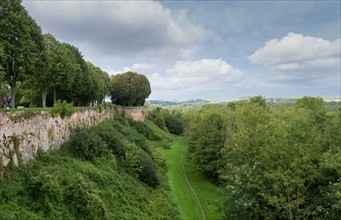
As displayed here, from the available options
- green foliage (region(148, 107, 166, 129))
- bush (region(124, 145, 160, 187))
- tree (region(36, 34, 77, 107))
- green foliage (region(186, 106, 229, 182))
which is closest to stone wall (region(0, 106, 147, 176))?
tree (region(36, 34, 77, 107))

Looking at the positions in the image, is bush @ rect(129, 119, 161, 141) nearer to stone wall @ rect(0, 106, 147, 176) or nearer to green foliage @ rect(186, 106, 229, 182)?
green foliage @ rect(186, 106, 229, 182)

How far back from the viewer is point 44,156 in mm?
22266

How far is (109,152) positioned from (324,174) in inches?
848

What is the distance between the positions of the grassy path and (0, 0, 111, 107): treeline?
1850 centimetres

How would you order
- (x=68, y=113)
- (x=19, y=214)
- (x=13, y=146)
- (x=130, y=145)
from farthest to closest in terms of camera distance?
(x=130, y=145)
(x=68, y=113)
(x=13, y=146)
(x=19, y=214)

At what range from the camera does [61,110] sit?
91.4 ft

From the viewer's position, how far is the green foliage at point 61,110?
87.4 ft

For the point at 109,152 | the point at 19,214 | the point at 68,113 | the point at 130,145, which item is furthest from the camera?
the point at 130,145

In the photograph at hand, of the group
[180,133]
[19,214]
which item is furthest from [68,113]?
[180,133]

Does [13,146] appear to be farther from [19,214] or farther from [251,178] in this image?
[251,178]

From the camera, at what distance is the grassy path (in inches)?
1299

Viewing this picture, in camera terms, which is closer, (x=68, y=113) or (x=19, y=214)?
(x=19, y=214)

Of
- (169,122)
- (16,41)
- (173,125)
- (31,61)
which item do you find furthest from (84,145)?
(173,125)

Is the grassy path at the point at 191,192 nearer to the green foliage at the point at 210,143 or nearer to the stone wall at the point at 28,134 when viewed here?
the green foliage at the point at 210,143
